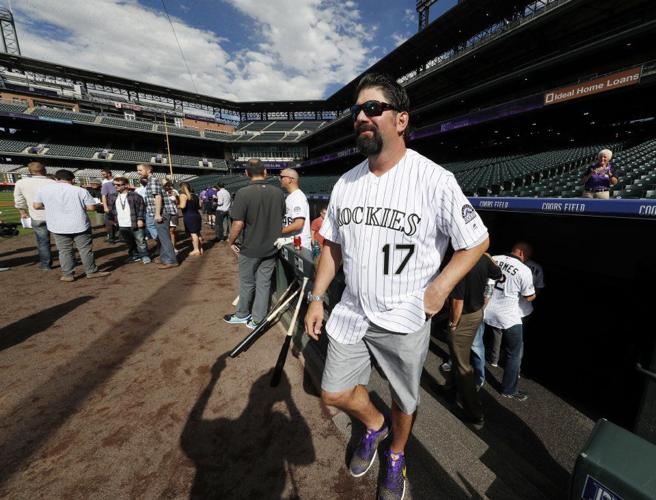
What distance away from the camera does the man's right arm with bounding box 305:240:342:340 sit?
183 cm

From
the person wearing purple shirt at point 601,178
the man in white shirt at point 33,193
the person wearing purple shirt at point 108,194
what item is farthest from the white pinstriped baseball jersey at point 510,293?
the person wearing purple shirt at point 108,194

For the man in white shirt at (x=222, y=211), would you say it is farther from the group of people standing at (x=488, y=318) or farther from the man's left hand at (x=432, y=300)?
the man's left hand at (x=432, y=300)

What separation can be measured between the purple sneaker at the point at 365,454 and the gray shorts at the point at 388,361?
0.43m

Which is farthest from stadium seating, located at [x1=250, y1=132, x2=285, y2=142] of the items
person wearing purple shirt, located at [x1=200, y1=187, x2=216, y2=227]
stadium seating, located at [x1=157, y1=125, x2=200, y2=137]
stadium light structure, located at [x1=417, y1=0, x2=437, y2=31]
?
person wearing purple shirt, located at [x1=200, y1=187, x2=216, y2=227]

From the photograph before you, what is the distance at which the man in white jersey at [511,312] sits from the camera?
2.91 metres

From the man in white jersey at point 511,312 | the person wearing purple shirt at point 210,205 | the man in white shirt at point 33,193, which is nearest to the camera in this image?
the man in white jersey at point 511,312

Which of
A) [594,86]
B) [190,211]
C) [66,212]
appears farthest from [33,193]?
[594,86]

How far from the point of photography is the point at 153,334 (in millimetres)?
3658

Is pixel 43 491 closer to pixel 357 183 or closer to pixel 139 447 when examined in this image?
pixel 139 447

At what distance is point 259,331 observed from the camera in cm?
349

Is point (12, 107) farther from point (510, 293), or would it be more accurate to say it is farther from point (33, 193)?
point (510, 293)

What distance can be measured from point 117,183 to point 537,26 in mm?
19987

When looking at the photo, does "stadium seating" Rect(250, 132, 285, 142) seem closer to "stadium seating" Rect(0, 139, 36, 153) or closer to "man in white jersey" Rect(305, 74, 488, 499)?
"stadium seating" Rect(0, 139, 36, 153)

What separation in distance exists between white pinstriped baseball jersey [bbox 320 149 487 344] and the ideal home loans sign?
1436cm
